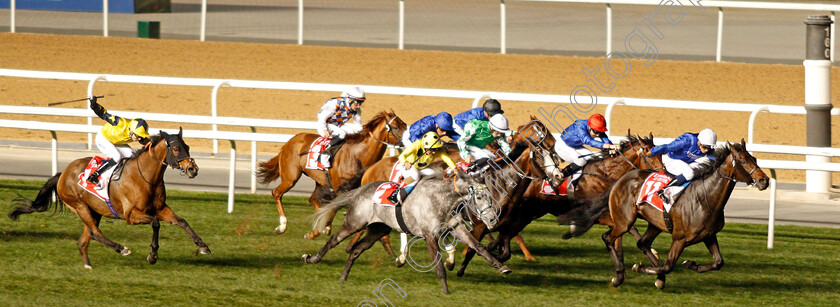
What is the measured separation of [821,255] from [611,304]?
256 centimetres

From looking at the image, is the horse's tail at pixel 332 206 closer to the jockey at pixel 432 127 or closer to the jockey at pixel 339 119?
the jockey at pixel 432 127

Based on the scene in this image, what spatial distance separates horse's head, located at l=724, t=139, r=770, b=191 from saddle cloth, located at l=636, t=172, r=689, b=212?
392mm

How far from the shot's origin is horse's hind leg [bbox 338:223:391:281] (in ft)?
24.2

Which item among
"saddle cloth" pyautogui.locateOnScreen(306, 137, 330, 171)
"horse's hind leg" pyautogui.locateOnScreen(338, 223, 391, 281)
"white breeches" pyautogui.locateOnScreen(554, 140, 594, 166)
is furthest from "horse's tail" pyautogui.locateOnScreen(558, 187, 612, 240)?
"saddle cloth" pyautogui.locateOnScreen(306, 137, 330, 171)

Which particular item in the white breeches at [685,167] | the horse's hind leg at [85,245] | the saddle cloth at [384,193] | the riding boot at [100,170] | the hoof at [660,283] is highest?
the white breeches at [685,167]

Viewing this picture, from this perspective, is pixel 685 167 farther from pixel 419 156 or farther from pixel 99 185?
pixel 99 185

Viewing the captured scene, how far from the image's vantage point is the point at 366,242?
7418mm

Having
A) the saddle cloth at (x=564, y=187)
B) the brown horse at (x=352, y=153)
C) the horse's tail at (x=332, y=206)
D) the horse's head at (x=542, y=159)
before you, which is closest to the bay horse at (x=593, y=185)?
the saddle cloth at (x=564, y=187)

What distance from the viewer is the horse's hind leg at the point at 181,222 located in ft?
25.0

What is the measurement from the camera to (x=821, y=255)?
28.2 ft

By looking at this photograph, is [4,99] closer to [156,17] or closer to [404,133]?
[156,17]

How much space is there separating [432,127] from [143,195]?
7.00ft

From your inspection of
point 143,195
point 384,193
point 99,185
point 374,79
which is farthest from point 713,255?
point 374,79

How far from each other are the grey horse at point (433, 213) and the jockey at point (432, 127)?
3.13 feet
